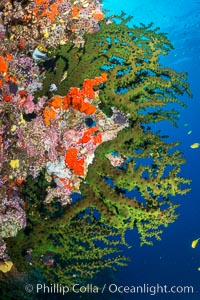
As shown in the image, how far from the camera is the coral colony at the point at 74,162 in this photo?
165 inches

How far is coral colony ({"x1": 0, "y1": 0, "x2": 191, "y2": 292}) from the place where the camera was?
13.8 ft

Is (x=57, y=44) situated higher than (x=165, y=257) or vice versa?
(x=165, y=257)

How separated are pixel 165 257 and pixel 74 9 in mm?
39856

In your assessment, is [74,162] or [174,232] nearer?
[74,162]

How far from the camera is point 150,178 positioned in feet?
13.4

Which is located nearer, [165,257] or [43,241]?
[43,241]

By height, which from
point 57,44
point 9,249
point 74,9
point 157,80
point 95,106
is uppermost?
point 74,9

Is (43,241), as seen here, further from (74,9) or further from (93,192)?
(74,9)

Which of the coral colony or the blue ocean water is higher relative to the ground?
the blue ocean water

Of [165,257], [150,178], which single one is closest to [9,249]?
[150,178]

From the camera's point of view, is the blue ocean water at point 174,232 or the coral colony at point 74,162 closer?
the coral colony at point 74,162

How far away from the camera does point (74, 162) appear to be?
4512 millimetres

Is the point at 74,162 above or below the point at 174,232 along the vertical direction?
below

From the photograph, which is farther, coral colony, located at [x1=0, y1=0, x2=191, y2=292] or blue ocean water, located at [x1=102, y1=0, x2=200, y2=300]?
blue ocean water, located at [x1=102, y1=0, x2=200, y2=300]
